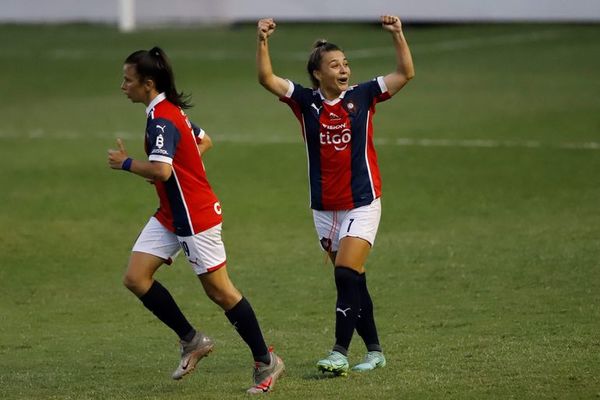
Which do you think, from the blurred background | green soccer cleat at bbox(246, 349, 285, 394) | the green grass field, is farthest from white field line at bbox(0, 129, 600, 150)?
the blurred background

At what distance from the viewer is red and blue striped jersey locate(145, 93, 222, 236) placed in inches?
339

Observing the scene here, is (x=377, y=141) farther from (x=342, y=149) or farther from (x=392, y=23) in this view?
(x=342, y=149)

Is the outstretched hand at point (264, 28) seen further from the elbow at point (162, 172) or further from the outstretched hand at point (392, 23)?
the elbow at point (162, 172)

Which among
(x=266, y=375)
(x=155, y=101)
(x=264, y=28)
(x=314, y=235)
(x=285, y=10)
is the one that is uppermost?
(x=264, y=28)

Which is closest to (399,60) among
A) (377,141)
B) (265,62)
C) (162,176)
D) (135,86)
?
(265,62)

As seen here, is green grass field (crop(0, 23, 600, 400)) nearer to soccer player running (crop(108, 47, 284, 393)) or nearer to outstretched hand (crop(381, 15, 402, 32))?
soccer player running (crop(108, 47, 284, 393))

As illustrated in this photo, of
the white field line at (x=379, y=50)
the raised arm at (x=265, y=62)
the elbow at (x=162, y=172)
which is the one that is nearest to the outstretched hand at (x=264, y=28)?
the raised arm at (x=265, y=62)

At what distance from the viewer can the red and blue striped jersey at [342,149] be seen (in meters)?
9.16

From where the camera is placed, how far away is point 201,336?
9055mm

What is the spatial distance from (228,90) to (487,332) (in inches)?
697

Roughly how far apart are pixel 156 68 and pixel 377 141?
12866 millimetres

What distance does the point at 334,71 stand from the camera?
9141 mm

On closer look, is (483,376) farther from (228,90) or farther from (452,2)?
(452,2)

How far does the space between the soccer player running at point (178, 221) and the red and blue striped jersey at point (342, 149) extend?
0.83 metres
